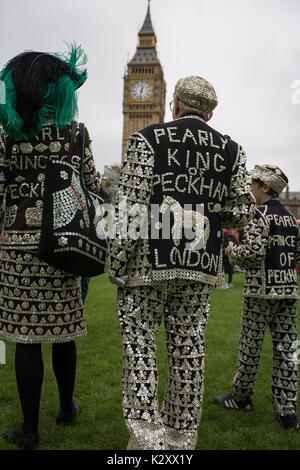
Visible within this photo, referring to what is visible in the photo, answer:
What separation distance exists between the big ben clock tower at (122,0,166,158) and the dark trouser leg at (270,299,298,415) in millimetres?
75410

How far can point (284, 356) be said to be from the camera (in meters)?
3.21

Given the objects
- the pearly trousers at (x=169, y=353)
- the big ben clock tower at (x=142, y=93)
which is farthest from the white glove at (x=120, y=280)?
the big ben clock tower at (x=142, y=93)

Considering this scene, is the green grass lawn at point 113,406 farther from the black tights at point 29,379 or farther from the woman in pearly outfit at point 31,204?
the woman in pearly outfit at point 31,204

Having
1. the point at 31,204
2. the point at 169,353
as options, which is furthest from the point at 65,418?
the point at 31,204

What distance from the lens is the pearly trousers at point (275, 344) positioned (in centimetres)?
317

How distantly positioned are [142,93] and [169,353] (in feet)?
262

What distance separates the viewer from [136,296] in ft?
7.01

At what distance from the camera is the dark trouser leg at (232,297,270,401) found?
10.5 ft

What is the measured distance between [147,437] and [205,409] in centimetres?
153

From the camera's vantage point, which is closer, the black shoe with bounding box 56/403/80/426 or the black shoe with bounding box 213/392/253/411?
the black shoe with bounding box 56/403/80/426

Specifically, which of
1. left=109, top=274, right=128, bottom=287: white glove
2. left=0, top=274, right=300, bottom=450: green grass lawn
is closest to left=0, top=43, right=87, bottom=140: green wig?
left=109, top=274, right=128, bottom=287: white glove

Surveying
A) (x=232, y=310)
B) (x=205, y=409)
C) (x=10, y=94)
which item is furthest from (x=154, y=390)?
(x=232, y=310)

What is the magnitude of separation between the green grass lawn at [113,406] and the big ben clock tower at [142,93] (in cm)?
7400

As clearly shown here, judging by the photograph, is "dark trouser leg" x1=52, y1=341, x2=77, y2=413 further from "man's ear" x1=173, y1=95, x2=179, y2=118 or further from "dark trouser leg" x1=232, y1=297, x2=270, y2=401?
"man's ear" x1=173, y1=95, x2=179, y2=118
